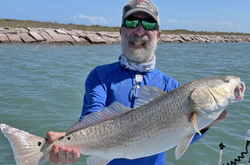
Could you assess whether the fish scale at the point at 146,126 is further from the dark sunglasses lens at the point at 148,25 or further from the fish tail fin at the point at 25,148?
the dark sunglasses lens at the point at 148,25

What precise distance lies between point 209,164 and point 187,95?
3.75m

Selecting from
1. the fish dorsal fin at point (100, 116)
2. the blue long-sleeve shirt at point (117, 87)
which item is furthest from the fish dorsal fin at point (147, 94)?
the blue long-sleeve shirt at point (117, 87)

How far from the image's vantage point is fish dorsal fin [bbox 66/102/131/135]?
2.45m

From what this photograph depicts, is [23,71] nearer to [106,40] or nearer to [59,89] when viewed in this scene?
[59,89]

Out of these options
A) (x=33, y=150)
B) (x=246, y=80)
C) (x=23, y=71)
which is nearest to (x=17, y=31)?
(x=23, y=71)

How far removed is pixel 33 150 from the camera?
7.67 ft

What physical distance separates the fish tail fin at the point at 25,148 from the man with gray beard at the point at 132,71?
60 centimetres

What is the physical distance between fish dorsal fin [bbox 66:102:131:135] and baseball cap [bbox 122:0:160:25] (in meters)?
1.17

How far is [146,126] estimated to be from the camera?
2.29 m

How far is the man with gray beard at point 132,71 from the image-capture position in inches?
111

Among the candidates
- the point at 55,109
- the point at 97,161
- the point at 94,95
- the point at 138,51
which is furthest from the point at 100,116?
the point at 55,109

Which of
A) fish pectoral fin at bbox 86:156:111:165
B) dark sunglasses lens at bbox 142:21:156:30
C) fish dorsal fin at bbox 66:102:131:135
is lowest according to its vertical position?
fish pectoral fin at bbox 86:156:111:165

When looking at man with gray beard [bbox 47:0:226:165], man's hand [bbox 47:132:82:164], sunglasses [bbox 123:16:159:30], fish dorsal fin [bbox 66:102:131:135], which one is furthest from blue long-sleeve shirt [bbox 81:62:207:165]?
sunglasses [bbox 123:16:159:30]

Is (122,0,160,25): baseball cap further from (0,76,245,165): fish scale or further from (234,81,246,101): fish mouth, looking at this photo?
(234,81,246,101): fish mouth
